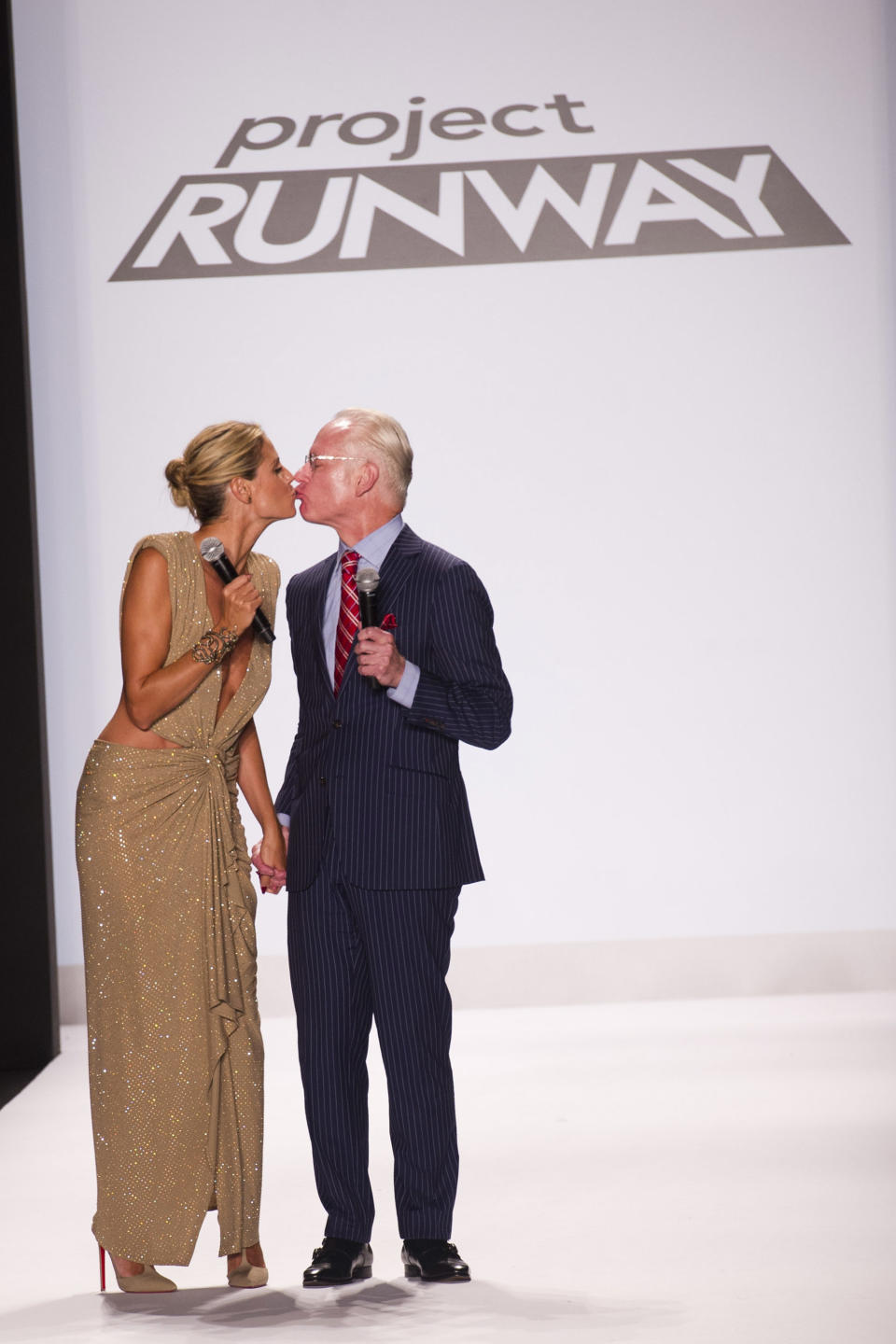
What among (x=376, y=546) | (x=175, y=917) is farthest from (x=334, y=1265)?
(x=376, y=546)

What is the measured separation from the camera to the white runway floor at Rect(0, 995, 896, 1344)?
8.70ft

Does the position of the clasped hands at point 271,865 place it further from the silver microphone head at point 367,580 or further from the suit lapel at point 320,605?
the silver microphone head at point 367,580

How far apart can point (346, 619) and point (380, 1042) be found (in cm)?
76

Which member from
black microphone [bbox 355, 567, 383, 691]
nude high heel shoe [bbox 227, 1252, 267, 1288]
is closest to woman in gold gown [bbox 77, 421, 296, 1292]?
nude high heel shoe [bbox 227, 1252, 267, 1288]

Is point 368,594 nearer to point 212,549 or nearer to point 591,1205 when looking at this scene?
point 212,549

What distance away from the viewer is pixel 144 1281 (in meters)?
2.83

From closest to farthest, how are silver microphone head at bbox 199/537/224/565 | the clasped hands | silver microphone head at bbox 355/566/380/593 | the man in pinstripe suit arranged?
1. silver microphone head at bbox 355/566/380/593
2. silver microphone head at bbox 199/537/224/565
3. the man in pinstripe suit
4. the clasped hands

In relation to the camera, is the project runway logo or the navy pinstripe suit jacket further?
the project runway logo

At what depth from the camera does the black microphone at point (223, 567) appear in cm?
271

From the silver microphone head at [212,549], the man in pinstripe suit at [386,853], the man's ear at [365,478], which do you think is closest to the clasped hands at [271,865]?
the man in pinstripe suit at [386,853]

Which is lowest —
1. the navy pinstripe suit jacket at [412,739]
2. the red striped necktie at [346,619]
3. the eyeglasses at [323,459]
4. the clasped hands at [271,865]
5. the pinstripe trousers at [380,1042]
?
the pinstripe trousers at [380,1042]

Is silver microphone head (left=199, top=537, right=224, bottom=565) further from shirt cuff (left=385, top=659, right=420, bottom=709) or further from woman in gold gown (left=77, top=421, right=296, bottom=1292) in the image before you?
shirt cuff (left=385, top=659, right=420, bottom=709)

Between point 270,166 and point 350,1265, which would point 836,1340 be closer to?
point 350,1265

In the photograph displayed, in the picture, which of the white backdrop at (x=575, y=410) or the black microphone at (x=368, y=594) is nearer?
the black microphone at (x=368, y=594)
